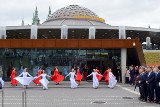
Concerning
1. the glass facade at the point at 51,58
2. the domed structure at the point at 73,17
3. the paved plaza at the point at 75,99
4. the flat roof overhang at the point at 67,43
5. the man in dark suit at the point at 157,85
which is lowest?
the paved plaza at the point at 75,99

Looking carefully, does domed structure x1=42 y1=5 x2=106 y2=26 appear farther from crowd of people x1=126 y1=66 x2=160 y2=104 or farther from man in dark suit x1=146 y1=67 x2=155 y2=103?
man in dark suit x1=146 y1=67 x2=155 y2=103

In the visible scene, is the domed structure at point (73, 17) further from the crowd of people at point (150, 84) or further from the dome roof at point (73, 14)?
the crowd of people at point (150, 84)

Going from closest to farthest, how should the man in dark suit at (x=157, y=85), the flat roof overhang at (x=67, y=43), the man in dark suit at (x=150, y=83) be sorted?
the man in dark suit at (x=157, y=85) < the man in dark suit at (x=150, y=83) < the flat roof overhang at (x=67, y=43)

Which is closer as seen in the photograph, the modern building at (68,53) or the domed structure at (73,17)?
the modern building at (68,53)

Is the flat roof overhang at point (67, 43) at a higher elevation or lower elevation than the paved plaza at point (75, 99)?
higher

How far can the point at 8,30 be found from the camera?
56094 mm

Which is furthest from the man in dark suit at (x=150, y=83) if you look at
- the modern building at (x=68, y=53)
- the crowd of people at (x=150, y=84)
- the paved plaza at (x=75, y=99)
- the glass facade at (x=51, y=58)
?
the glass facade at (x=51, y=58)

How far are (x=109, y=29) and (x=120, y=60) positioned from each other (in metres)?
24.1

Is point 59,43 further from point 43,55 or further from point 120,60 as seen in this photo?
point 120,60

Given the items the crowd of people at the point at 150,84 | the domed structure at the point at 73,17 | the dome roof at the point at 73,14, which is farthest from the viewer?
the dome roof at the point at 73,14

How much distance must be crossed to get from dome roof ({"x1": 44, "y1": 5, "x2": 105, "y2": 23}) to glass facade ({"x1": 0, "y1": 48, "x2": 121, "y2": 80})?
155 ft

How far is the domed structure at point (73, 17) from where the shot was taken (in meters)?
76.1

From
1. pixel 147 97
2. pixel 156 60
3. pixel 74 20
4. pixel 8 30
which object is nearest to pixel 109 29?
pixel 156 60

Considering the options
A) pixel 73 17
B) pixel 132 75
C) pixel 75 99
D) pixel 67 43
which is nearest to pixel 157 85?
pixel 75 99
